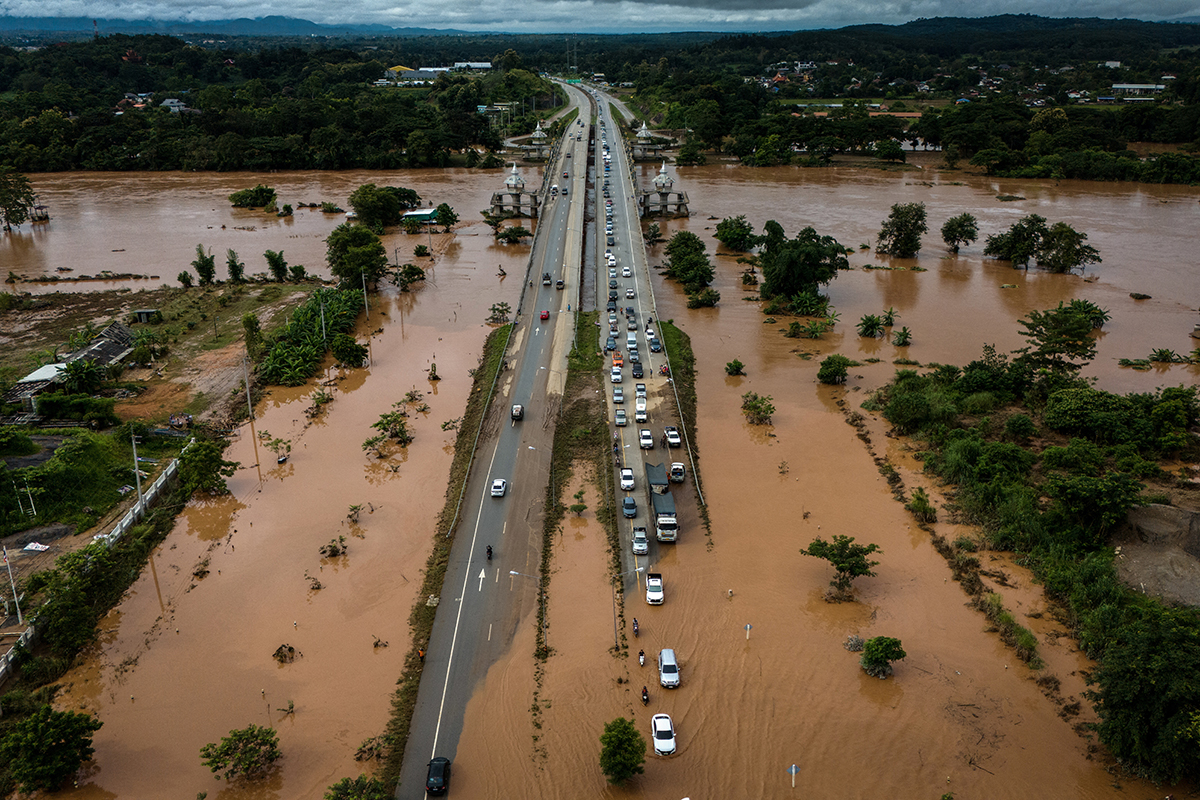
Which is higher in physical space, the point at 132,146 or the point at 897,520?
the point at 132,146

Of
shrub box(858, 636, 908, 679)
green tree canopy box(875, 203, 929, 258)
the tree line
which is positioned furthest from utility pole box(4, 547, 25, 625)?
the tree line

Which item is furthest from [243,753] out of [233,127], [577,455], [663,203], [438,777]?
[233,127]

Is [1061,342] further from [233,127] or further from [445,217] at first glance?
[233,127]

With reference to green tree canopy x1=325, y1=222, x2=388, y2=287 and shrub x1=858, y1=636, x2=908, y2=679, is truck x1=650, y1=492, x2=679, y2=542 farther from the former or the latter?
green tree canopy x1=325, y1=222, x2=388, y2=287

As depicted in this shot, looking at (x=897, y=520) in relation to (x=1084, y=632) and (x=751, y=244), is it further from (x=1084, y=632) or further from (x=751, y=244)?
(x=751, y=244)

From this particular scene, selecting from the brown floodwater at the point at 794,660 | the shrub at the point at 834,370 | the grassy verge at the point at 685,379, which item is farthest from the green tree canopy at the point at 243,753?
the shrub at the point at 834,370

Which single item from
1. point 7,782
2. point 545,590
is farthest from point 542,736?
point 7,782
